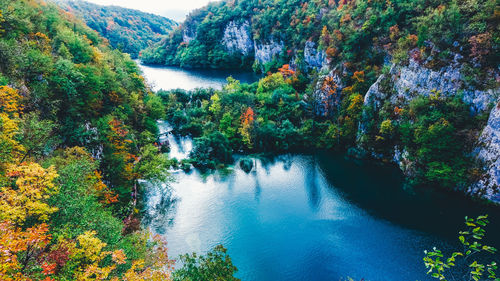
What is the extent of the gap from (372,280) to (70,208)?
25.7 meters

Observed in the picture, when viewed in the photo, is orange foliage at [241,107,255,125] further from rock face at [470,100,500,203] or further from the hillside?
rock face at [470,100,500,203]

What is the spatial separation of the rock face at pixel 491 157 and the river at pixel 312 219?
6.58 feet

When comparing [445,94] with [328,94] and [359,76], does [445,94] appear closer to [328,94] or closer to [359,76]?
[359,76]

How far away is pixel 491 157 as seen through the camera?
29.8 metres

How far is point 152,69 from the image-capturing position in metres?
125

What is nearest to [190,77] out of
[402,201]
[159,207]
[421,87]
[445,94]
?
[159,207]

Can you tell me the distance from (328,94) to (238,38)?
253 ft

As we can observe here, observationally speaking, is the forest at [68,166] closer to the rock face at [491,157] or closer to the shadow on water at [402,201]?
the shadow on water at [402,201]

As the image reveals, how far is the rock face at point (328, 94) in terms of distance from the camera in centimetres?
5062

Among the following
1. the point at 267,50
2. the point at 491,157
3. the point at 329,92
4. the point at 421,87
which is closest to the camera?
the point at 491,157

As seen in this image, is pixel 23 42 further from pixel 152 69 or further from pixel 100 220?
pixel 152 69

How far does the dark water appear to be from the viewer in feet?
295

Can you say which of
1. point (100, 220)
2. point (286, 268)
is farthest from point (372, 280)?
point (100, 220)

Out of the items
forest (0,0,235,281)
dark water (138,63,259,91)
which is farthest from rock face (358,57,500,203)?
dark water (138,63,259,91)
